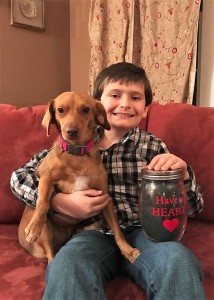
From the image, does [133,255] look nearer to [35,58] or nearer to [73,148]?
[73,148]

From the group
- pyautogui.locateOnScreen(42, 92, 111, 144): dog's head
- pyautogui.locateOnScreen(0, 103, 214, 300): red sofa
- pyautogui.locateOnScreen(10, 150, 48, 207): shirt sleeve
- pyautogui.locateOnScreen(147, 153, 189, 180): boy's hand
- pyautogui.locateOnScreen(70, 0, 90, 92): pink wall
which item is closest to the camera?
pyautogui.locateOnScreen(147, 153, 189, 180): boy's hand

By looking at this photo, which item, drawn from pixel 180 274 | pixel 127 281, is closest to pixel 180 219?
pixel 180 274

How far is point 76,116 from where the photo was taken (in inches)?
47.2

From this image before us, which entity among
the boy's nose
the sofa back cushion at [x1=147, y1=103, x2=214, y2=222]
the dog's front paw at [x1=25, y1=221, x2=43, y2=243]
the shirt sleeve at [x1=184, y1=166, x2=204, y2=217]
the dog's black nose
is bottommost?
the dog's front paw at [x1=25, y1=221, x2=43, y2=243]

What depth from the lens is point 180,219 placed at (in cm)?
98

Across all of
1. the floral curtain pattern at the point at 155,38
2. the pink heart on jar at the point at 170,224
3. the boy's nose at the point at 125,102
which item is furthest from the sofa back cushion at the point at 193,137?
the floral curtain pattern at the point at 155,38

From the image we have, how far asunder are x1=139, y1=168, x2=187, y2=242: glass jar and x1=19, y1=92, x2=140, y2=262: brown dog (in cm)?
21

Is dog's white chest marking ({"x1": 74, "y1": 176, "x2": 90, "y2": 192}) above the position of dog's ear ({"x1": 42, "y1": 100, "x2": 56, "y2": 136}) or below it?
below

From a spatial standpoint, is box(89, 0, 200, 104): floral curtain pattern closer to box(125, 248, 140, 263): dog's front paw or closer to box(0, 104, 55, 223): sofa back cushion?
box(0, 104, 55, 223): sofa back cushion

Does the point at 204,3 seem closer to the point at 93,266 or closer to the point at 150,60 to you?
the point at 150,60

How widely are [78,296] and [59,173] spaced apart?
449mm

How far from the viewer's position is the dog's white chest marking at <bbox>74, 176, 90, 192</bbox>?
1.23 meters

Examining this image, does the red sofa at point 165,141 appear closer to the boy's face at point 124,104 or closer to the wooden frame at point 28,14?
the boy's face at point 124,104

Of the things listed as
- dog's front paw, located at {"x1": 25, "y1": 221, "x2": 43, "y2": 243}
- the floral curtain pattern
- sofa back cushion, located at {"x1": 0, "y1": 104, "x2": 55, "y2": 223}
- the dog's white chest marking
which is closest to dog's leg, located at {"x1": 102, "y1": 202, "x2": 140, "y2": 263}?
the dog's white chest marking
